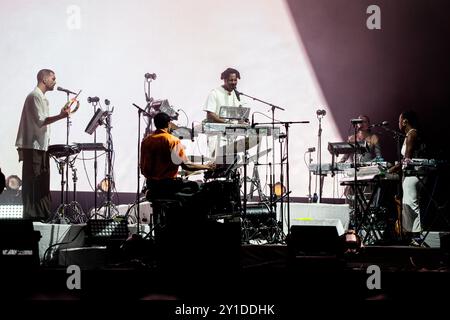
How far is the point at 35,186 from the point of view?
7.25 meters

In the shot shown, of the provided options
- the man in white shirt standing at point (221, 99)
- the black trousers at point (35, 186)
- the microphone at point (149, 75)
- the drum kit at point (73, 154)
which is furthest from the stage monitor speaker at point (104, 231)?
the microphone at point (149, 75)

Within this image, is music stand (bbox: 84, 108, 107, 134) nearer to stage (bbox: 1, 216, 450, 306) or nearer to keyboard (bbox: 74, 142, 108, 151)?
keyboard (bbox: 74, 142, 108, 151)

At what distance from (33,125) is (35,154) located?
0.34m

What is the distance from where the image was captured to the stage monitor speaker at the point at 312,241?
4.83 meters

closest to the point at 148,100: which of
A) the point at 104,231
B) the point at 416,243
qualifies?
the point at 104,231

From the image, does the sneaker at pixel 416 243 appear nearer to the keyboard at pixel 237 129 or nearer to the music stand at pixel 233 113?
the keyboard at pixel 237 129

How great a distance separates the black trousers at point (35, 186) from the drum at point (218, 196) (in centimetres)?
247

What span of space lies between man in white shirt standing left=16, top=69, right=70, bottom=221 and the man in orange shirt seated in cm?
162

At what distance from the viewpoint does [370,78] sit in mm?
9016

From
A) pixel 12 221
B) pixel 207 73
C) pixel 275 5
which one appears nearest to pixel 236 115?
pixel 207 73

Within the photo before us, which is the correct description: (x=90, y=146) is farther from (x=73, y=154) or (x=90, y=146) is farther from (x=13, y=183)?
(x=13, y=183)

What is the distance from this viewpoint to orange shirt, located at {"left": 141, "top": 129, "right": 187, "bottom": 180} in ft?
19.6

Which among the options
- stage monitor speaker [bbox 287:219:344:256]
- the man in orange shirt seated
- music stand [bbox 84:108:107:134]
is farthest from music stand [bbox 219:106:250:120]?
stage monitor speaker [bbox 287:219:344:256]

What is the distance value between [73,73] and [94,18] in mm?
791
